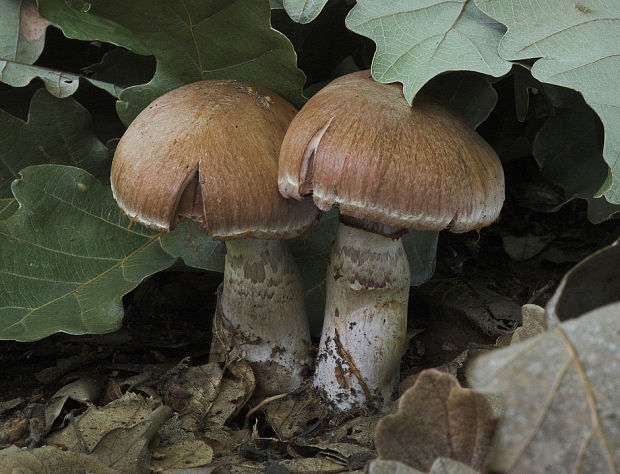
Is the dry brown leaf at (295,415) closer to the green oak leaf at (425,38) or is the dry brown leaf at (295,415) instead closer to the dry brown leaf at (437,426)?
the dry brown leaf at (437,426)

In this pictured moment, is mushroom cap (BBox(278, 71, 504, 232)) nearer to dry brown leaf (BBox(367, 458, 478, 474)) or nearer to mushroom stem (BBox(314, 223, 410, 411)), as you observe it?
mushroom stem (BBox(314, 223, 410, 411))

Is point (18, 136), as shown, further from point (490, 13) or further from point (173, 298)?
point (490, 13)

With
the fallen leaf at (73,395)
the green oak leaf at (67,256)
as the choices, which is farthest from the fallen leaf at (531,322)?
the fallen leaf at (73,395)

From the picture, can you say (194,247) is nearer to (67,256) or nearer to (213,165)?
(67,256)

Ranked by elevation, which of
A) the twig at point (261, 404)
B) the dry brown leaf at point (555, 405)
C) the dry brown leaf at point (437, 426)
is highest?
the dry brown leaf at point (555, 405)

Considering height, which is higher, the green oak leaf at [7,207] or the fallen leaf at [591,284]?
the fallen leaf at [591,284]

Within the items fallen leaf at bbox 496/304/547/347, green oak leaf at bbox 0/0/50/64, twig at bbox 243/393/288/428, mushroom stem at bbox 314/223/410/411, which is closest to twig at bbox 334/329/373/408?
mushroom stem at bbox 314/223/410/411

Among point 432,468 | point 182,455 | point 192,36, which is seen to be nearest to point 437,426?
point 432,468
